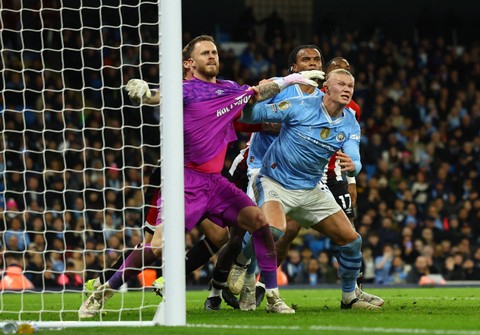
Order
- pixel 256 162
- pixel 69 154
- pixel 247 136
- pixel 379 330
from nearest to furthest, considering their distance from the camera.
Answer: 1. pixel 379 330
2. pixel 256 162
3. pixel 69 154
4. pixel 247 136

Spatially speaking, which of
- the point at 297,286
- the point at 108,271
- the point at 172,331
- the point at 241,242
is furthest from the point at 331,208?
the point at 297,286

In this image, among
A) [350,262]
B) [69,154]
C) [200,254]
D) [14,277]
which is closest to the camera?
[350,262]

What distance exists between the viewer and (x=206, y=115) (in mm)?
7816

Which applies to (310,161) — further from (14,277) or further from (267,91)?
(14,277)

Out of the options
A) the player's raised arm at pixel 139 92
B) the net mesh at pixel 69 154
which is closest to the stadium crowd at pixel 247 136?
the net mesh at pixel 69 154

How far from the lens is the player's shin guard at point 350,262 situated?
8.48m

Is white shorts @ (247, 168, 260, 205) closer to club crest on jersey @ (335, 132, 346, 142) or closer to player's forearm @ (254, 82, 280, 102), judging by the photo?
club crest on jersey @ (335, 132, 346, 142)

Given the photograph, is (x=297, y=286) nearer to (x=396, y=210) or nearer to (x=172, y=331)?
(x=396, y=210)

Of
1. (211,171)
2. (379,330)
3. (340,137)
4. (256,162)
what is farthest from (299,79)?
(379,330)

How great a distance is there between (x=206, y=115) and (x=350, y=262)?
71.0 inches

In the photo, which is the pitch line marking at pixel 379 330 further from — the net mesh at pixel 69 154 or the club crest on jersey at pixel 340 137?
the net mesh at pixel 69 154

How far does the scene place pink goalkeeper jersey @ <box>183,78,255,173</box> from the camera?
7.79 meters

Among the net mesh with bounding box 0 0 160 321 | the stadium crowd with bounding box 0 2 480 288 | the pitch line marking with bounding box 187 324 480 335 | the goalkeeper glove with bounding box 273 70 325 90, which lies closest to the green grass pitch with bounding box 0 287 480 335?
the pitch line marking with bounding box 187 324 480 335

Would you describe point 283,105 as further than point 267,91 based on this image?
Yes
